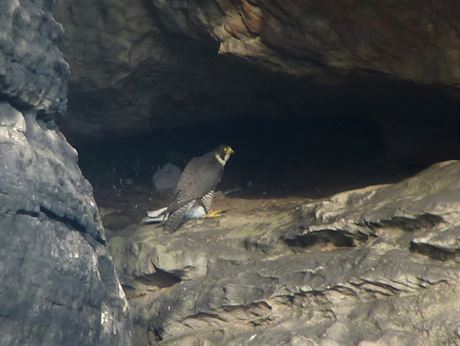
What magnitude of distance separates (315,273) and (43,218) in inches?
71.1

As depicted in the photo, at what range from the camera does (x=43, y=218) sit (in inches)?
179

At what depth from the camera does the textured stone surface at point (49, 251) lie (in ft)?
14.1

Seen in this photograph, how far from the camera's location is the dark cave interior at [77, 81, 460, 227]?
620 centimetres

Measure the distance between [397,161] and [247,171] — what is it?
2.08m

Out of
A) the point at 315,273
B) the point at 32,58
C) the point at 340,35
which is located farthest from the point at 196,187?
the point at 32,58

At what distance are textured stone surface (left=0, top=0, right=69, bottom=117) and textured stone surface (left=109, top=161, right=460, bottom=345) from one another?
1.68 metres

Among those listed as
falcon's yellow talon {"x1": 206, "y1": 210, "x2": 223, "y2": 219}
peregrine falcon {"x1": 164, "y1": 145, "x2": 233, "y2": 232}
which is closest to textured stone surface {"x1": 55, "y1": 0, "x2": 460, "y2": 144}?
peregrine falcon {"x1": 164, "y1": 145, "x2": 233, "y2": 232}

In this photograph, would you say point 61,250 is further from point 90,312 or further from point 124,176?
point 124,176

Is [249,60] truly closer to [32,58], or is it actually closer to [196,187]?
→ [196,187]

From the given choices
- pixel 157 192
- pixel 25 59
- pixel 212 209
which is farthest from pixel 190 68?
pixel 25 59

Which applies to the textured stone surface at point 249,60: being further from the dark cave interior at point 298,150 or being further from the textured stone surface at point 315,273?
the textured stone surface at point 315,273

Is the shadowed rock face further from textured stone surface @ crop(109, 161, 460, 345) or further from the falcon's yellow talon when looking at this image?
the falcon's yellow talon

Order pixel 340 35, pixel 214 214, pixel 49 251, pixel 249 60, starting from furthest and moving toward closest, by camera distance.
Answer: pixel 214 214 → pixel 249 60 → pixel 340 35 → pixel 49 251

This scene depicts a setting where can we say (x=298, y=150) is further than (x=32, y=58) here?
Yes
